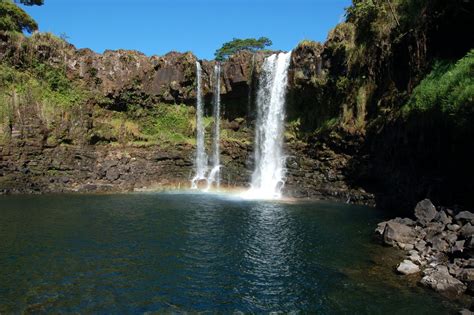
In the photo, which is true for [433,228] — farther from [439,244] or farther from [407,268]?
[407,268]

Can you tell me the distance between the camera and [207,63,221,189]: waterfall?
1692 inches

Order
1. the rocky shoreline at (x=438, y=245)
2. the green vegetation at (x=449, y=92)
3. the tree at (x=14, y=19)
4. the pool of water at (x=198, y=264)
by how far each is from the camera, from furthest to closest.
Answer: the tree at (x=14, y=19) → the green vegetation at (x=449, y=92) → the rocky shoreline at (x=438, y=245) → the pool of water at (x=198, y=264)

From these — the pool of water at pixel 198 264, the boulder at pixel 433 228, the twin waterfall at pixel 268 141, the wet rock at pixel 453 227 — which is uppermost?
the twin waterfall at pixel 268 141

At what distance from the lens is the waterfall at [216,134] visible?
141ft

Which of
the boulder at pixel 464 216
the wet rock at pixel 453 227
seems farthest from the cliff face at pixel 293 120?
the wet rock at pixel 453 227

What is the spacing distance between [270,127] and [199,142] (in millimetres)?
8767

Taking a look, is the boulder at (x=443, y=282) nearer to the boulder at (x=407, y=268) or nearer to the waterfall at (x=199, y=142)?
the boulder at (x=407, y=268)

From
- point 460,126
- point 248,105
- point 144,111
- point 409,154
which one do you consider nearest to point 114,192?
point 144,111

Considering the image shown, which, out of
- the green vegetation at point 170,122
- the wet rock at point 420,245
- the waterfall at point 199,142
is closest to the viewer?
the wet rock at point 420,245

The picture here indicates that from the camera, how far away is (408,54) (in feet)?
95.3

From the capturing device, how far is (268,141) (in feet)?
135

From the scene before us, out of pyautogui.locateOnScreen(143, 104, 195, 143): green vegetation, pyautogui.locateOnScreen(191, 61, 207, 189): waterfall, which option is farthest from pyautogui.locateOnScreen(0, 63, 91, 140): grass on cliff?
pyautogui.locateOnScreen(191, 61, 207, 189): waterfall

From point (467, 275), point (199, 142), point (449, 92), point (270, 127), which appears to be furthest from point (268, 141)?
point (467, 275)

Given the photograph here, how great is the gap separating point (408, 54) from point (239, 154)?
19941 millimetres
